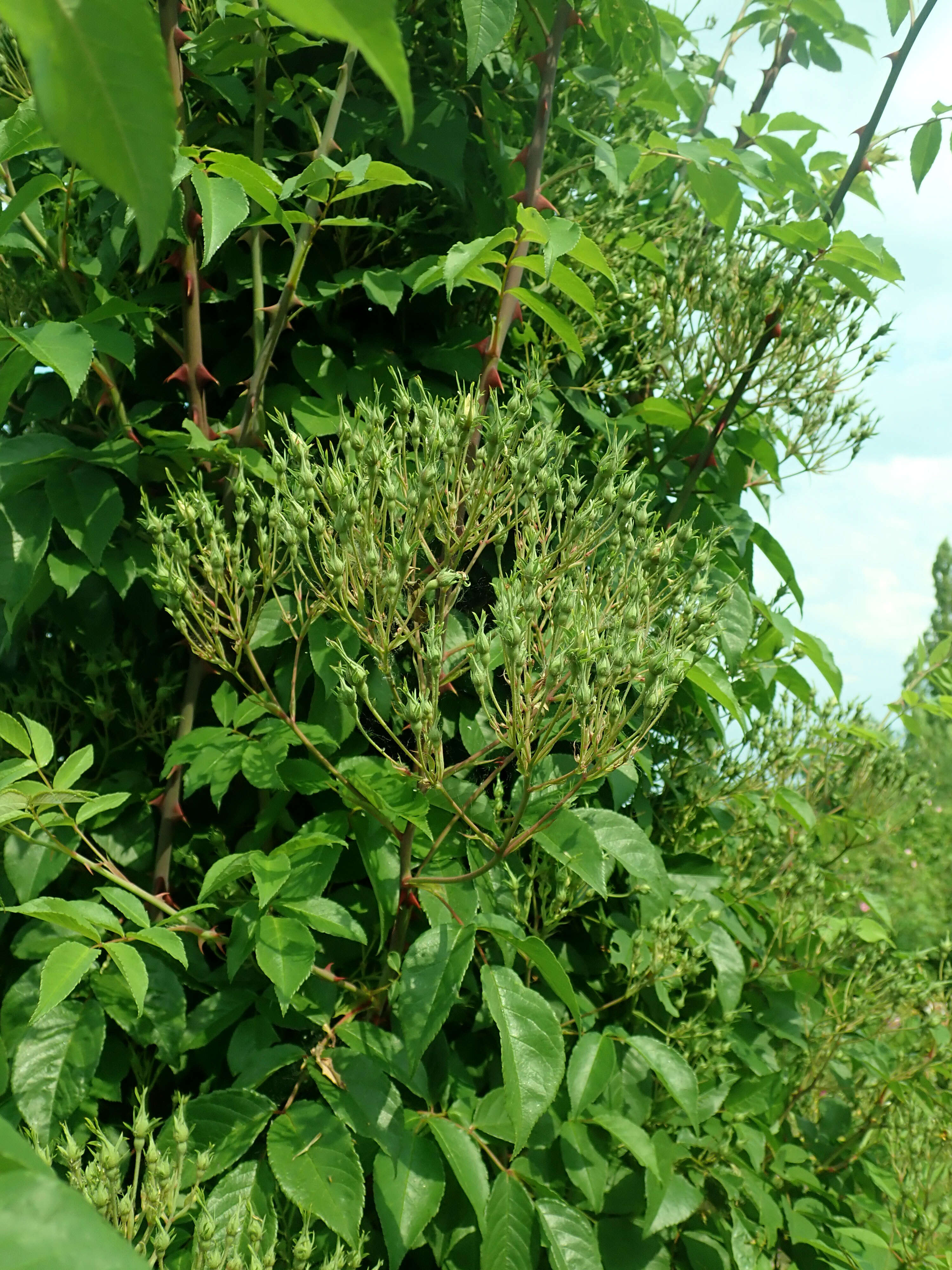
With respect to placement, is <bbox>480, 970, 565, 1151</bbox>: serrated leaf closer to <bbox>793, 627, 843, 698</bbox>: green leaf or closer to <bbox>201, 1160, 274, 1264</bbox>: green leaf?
<bbox>201, 1160, 274, 1264</bbox>: green leaf

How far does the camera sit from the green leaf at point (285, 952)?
139cm

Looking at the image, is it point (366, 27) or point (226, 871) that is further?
point (226, 871)

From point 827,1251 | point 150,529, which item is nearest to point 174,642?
point 150,529

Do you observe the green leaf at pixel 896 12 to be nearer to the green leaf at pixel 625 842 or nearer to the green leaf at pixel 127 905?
the green leaf at pixel 625 842

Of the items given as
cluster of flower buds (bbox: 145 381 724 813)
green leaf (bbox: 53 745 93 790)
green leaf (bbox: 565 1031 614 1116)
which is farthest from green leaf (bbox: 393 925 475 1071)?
green leaf (bbox: 53 745 93 790)

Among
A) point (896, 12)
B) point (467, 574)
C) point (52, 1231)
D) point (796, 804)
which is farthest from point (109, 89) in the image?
point (796, 804)

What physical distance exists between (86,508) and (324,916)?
0.79 m

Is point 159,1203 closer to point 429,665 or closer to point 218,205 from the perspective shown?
point 429,665

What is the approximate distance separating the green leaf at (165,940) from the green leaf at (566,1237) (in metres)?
0.74

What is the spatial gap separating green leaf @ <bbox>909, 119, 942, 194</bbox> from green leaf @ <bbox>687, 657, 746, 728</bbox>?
39.0 inches

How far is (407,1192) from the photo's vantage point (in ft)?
4.76

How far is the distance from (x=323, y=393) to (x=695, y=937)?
4.43ft

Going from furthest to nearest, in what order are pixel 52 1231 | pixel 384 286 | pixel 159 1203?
pixel 384 286, pixel 159 1203, pixel 52 1231

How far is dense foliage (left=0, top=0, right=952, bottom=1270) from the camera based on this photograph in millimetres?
1406
